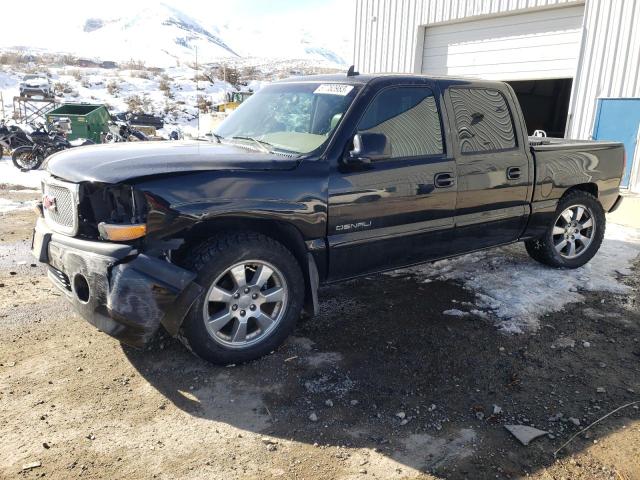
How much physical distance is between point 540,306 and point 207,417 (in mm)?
3189

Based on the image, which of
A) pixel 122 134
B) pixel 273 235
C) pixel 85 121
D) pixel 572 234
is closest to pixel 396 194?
pixel 273 235

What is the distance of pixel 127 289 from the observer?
2.95m

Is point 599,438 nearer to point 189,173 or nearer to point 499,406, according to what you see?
point 499,406

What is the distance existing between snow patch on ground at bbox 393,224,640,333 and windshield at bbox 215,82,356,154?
77.9 inches

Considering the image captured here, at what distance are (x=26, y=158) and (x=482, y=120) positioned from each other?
38.2 feet

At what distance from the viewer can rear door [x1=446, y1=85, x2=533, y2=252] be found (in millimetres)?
4457

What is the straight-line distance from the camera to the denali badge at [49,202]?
3523mm

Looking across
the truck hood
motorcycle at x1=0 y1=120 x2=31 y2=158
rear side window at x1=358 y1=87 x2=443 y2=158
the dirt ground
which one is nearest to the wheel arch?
the truck hood

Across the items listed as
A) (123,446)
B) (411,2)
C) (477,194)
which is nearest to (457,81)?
(477,194)

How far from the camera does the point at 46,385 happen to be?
3270 millimetres

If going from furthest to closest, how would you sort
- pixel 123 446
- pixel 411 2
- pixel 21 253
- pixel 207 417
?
1. pixel 411 2
2. pixel 21 253
3. pixel 207 417
4. pixel 123 446

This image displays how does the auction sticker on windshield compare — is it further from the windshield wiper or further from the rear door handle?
the rear door handle

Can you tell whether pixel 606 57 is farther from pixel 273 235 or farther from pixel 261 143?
pixel 273 235

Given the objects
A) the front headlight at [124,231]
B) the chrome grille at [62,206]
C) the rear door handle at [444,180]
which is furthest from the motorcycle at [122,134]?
the front headlight at [124,231]
